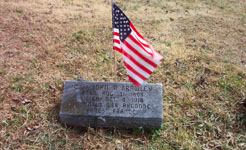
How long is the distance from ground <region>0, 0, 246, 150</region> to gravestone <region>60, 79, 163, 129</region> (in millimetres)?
222

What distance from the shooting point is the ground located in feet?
11.3

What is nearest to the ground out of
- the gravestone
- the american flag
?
the gravestone

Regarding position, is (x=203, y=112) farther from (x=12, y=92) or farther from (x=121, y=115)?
(x=12, y=92)

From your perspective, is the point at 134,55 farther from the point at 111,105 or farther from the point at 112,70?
the point at 112,70

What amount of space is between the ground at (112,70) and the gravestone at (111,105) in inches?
8.7

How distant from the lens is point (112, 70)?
508cm

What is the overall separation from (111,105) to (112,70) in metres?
1.84

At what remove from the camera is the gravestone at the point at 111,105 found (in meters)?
3.31

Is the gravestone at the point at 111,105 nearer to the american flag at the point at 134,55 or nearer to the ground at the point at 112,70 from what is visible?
the ground at the point at 112,70

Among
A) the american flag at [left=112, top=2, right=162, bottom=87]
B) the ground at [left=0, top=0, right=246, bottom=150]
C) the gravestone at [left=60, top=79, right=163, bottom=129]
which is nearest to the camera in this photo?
the american flag at [left=112, top=2, right=162, bottom=87]

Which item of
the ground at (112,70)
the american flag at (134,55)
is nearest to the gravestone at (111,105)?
the ground at (112,70)

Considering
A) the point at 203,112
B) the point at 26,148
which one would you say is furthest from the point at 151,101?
the point at 26,148

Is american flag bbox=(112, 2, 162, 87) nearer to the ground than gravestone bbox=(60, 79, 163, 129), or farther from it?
farther from it

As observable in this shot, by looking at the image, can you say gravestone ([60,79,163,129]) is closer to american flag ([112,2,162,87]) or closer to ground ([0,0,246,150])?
ground ([0,0,246,150])
